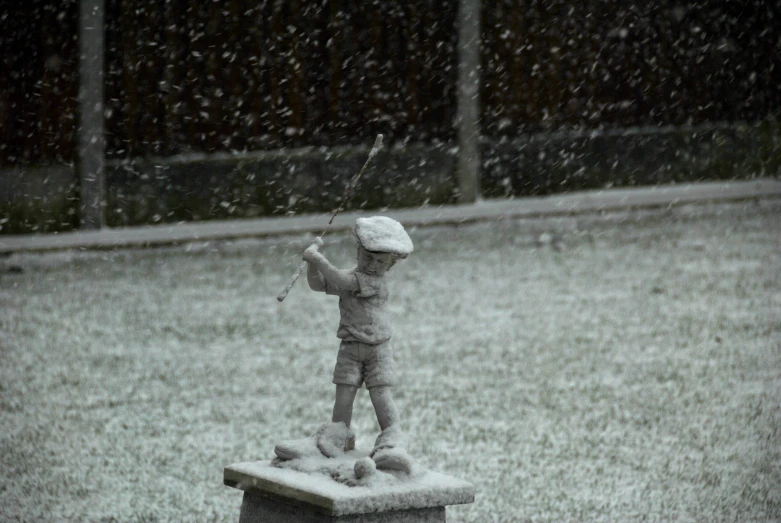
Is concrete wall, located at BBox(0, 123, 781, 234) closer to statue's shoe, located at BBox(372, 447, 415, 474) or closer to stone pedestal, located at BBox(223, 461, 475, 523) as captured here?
stone pedestal, located at BBox(223, 461, 475, 523)

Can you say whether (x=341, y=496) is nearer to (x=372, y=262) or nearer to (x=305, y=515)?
(x=305, y=515)

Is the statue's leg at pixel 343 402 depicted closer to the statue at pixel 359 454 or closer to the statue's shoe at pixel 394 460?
the statue at pixel 359 454

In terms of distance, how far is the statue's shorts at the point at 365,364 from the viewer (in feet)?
9.22

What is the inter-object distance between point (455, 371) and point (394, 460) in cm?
296

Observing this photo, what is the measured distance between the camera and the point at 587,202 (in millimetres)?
9172

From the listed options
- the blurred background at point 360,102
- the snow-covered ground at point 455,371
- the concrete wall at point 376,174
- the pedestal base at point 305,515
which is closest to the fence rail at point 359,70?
the blurred background at point 360,102

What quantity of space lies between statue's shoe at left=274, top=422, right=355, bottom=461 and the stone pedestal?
0.04 m

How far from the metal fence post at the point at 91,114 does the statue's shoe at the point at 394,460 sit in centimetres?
564

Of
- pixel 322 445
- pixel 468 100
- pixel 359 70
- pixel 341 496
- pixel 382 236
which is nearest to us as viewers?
pixel 341 496

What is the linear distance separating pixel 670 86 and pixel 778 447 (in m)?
5.65

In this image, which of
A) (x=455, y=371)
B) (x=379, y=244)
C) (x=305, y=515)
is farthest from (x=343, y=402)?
(x=455, y=371)

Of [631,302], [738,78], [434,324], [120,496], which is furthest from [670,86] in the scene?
[120,496]

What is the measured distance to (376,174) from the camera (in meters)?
8.96

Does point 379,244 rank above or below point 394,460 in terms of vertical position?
above
